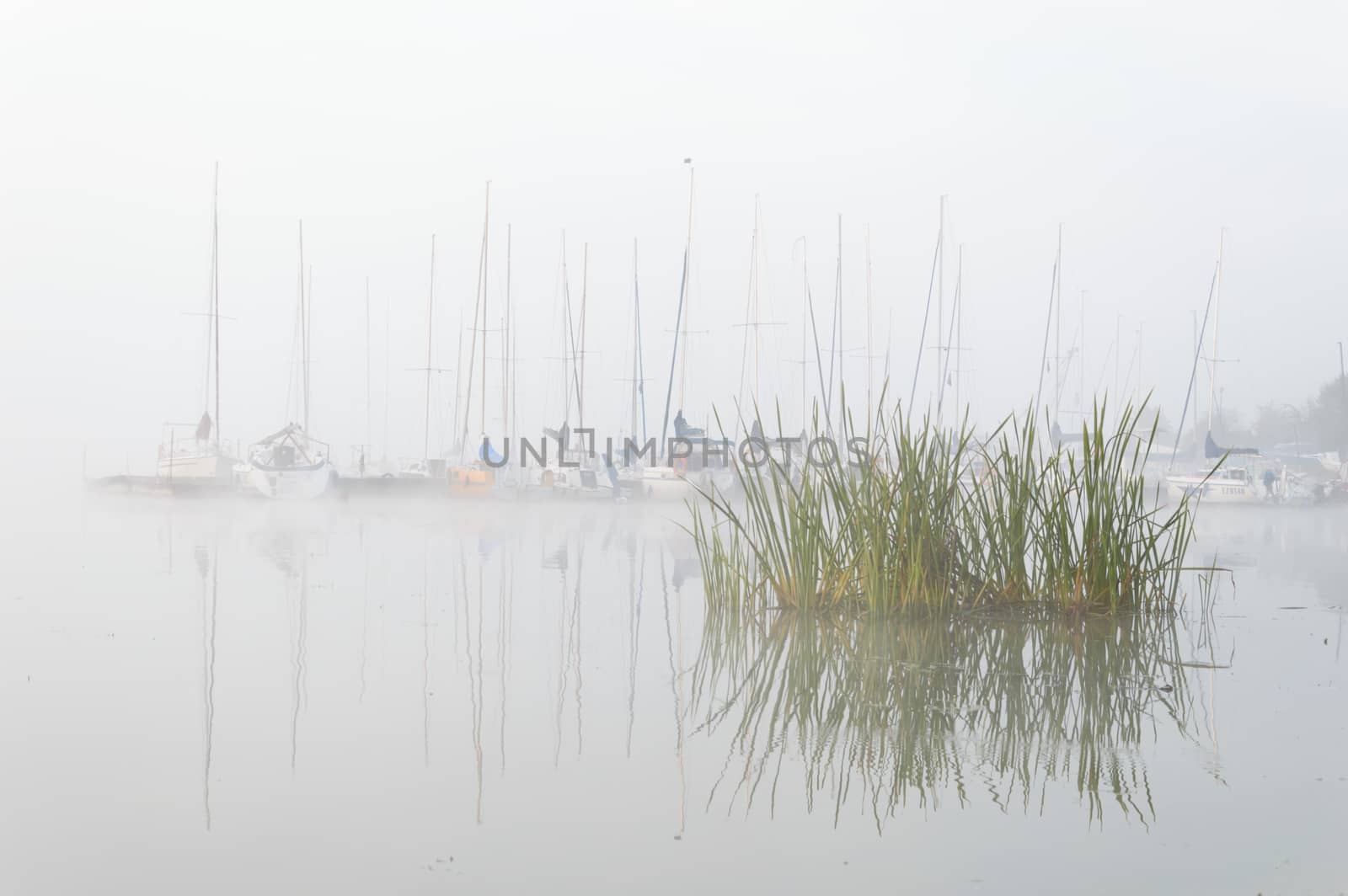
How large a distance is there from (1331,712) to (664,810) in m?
3.01

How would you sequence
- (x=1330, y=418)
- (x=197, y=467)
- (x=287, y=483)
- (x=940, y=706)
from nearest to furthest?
(x=940, y=706), (x=287, y=483), (x=197, y=467), (x=1330, y=418)

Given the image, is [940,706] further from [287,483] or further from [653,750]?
[287,483]

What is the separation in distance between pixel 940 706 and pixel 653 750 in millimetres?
1315

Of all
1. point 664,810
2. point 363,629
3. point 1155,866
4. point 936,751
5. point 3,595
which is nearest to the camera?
point 1155,866

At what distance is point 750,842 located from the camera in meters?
3.29

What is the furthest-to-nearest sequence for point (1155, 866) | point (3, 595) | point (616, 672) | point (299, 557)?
1. point (299, 557)
2. point (3, 595)
3. point (616, 672)
4. point (1155, 866)

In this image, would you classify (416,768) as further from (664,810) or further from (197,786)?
(664,810)

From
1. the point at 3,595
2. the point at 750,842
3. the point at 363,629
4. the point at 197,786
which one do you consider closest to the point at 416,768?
the point at 197,786

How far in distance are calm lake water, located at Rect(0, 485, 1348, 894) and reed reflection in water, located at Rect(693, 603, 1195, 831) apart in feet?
0.06

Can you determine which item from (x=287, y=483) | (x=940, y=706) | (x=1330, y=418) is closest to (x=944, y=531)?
(x=940, y=706)

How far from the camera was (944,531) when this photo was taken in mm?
7066

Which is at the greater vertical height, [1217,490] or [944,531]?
[944,531]

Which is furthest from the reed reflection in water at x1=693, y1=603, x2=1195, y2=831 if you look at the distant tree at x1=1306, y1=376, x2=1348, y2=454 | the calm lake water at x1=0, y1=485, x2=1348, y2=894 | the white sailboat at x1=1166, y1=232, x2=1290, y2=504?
the distant tree at x1=1306, y1=376, x2=1348, y2=454

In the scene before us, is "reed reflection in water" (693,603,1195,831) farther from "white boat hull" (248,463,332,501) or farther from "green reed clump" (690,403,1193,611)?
"white boat hull" (248,463,332,501)
